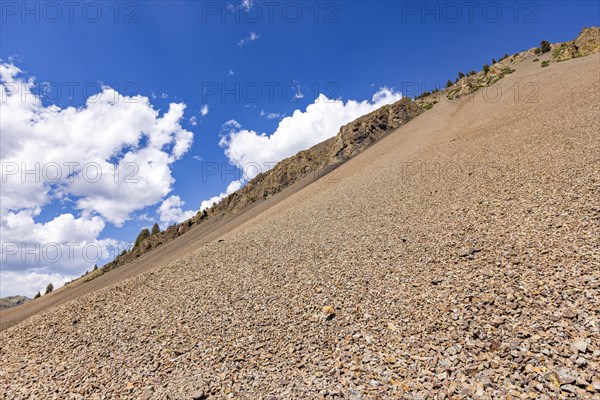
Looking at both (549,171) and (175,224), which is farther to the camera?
(175,224)

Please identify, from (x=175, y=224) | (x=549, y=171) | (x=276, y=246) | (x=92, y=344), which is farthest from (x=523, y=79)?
(x=175, y=224)

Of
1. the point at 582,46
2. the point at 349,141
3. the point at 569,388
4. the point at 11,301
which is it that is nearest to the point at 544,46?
the point at 582,46

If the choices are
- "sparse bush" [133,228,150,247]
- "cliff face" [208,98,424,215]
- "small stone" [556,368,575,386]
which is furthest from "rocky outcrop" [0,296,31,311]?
"small stone" [556,368,575,386]

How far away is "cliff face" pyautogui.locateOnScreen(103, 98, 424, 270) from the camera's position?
53.6 meters

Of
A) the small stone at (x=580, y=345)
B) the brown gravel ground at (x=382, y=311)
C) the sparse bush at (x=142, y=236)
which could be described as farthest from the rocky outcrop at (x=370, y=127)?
the sparse bush at (x=142, y=236)

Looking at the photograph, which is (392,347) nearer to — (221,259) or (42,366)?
(42,366)

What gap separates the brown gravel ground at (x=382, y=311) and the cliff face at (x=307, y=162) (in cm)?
3572

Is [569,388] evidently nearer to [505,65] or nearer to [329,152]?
[329,152]

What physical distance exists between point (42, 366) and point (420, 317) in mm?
11537

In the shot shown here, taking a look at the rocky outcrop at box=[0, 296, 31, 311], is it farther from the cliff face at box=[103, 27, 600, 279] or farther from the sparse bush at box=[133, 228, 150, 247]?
the cliff face at box=[103, 27, 600, 279]

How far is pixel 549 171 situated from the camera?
1473 cm

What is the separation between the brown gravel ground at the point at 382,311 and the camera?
607 centimetres

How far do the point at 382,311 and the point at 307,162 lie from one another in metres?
50.0

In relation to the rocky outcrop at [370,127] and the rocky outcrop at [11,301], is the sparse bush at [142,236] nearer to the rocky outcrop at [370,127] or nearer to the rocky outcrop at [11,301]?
the rocky outcrop at [370,127]
